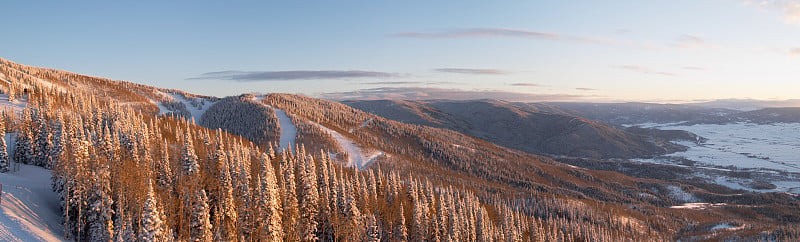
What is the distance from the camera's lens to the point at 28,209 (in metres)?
50.8

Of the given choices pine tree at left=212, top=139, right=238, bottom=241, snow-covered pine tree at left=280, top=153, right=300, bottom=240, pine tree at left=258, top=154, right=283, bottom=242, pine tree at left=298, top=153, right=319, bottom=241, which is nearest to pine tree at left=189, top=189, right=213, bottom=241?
pine tree at left=212, top=139, right=238, bottom=241

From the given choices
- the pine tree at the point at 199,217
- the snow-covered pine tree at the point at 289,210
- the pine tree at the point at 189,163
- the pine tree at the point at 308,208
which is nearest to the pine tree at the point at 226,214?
the pine tree at the point at 199,217

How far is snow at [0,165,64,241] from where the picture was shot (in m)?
43.8

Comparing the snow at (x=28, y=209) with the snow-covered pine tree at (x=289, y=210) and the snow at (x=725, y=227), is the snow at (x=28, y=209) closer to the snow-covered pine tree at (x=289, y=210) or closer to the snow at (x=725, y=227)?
the snow-covered pine tree at (x=289, y=210)

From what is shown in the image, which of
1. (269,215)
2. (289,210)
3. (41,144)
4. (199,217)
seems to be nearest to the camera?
(199,217)

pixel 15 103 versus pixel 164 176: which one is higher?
pixel 15 103

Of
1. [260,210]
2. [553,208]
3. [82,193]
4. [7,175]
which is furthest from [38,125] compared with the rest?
[553,208]

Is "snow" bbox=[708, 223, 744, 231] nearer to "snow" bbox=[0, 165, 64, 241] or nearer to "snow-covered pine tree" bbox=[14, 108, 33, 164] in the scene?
"snow" bbox=[0, 165, 64, 241]

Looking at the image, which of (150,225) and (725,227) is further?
(725,227)

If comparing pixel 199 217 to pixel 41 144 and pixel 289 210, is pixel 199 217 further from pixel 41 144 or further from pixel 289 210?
pixel 41 144

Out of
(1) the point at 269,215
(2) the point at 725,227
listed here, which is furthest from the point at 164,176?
(2) the point at 725,227

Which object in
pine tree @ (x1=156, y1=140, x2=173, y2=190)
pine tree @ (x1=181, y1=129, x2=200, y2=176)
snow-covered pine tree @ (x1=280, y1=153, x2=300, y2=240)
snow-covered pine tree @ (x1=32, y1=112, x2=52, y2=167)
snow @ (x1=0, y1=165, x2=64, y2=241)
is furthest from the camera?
snow-covered pine tree @ (x1=32, y1=112, x2=52, y2=167)

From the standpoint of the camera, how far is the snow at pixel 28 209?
43.8m

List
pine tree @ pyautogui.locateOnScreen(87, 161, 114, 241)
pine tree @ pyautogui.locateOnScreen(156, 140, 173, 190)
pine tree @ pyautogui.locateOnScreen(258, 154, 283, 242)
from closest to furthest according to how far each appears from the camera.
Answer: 1. pine tree @ pyautogui.locateOnScreen(87, 161, 114, 241)
2. pine tree @ pyautogui.locateOnScreen(258, 154, 283, 242)
3. pine tree @ pyautogui.locateOnScreen(156, 140, 173, 190)
